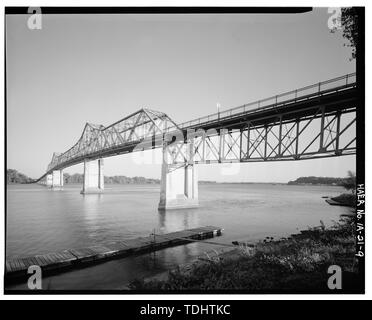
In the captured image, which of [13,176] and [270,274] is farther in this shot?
[13,176]

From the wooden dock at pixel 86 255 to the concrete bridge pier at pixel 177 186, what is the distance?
18192 millimetres

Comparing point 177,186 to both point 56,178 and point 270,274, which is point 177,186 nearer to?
point 270,274

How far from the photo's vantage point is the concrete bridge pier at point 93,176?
7900 centimetres

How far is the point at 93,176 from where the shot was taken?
3219 inches

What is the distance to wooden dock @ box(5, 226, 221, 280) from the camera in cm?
1070

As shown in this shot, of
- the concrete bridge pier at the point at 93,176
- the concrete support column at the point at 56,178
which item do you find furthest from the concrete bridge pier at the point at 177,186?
the concrete support column at the point at 56,178

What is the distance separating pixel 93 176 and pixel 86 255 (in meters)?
73.9

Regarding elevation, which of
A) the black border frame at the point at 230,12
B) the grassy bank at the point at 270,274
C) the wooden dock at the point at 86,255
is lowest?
the wooden dock at the point at 86,255

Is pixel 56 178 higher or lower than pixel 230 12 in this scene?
lower

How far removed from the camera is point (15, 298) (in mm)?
6754

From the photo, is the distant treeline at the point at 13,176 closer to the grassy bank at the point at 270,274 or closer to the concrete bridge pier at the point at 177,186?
the grassy bank at the point at 270,274

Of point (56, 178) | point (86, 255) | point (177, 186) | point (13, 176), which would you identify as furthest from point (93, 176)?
point (86, 255)
